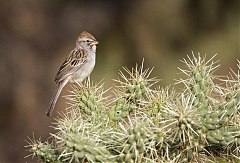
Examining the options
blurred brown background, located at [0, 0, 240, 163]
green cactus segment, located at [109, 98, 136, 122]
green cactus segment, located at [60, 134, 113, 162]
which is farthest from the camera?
blurred brown background, located at [0, 0, 240, 163]

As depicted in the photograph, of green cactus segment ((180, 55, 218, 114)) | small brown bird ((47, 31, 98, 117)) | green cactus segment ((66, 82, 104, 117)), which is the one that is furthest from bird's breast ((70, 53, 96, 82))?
green cactus segment ((180, 55, 218, 114))

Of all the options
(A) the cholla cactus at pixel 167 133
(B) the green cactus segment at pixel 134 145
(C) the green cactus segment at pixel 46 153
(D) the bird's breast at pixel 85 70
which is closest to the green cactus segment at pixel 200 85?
(A) the cholla cactus at pixel 167 133

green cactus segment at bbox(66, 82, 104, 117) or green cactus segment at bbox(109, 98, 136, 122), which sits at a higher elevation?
green cactus segment at bbox(66, 82, 104, 117)

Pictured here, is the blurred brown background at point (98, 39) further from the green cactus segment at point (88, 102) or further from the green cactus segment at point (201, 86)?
the green cactus segment at point (201, 86)

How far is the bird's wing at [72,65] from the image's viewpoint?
6934 millimetres

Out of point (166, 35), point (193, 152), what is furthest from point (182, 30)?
point (193, 152)

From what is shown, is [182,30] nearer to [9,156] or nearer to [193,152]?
[9,156]

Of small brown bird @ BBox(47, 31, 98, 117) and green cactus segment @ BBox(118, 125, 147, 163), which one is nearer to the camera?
green cactus segment @ BBox(118, 125, 147, 163)

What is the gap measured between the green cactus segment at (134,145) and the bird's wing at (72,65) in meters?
3.49

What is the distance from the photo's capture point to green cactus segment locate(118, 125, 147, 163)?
344 centimetres

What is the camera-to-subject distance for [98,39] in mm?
13344

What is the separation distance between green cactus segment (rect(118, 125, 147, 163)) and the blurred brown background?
852 centimetres

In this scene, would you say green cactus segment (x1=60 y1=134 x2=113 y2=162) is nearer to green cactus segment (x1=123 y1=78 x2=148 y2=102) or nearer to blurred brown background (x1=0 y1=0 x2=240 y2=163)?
green cactus segment (x1=123 y1=78 x2=148 y2=102)

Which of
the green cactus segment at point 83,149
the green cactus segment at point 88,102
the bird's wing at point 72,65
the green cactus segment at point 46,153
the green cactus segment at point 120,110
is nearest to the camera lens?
the green cactus segment at point 83,149
